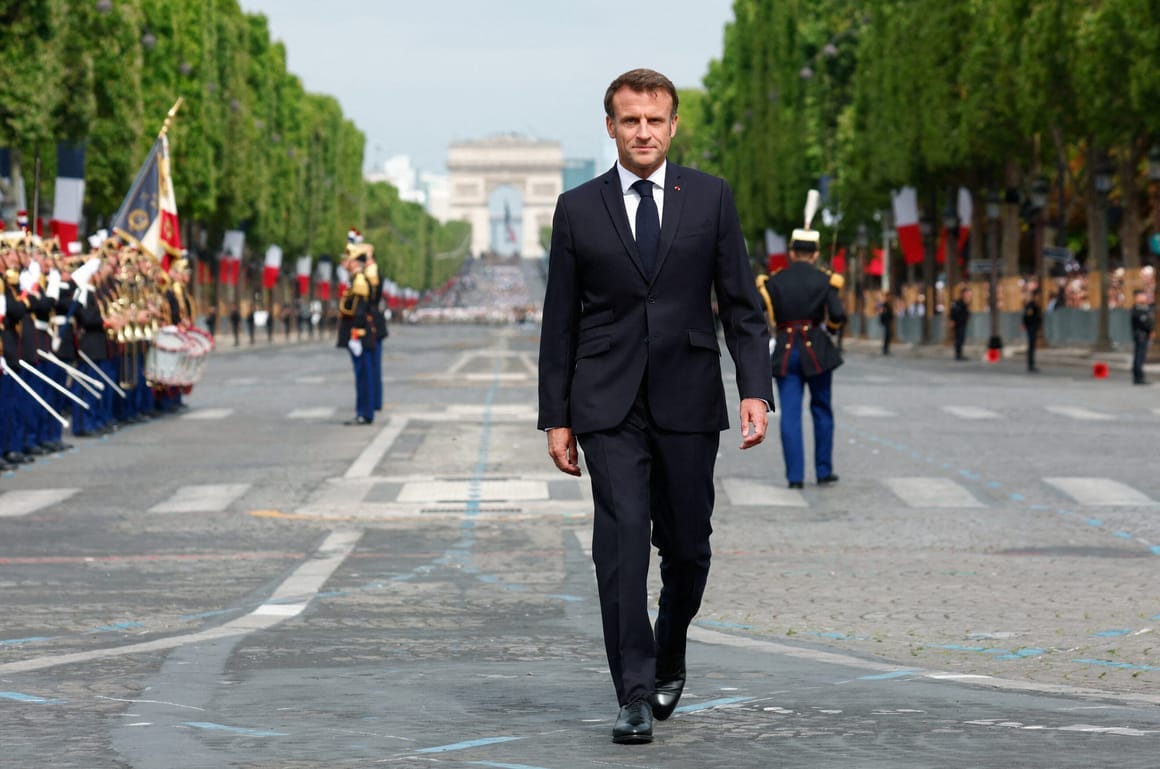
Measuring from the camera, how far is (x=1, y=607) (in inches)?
455

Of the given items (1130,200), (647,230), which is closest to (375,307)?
(647,230)

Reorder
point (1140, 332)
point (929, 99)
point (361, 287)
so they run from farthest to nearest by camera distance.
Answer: point (929, 99)
point (1140, 332)
point (361, 287)

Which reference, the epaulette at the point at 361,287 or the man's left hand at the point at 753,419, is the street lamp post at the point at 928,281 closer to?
the epaulette at the point at 361,287

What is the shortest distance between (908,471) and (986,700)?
1245 centimetres

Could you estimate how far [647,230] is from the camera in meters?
7.75

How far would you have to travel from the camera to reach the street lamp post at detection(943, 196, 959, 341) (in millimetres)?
67438

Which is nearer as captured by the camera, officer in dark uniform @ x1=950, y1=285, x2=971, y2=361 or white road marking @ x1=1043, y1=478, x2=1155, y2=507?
white road marking @ x1=1043, y1=478, x2=1155, y2=507

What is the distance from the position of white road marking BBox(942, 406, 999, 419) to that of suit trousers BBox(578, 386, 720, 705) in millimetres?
21951

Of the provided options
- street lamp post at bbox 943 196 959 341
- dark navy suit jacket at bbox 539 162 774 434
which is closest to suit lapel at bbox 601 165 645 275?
dark navy suit jacket at bbox 539 162 774 434

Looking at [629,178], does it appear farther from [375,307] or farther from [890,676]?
[375,307]

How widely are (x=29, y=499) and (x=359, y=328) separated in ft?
32.6

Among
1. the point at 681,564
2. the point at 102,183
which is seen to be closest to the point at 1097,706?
the point at 681,564

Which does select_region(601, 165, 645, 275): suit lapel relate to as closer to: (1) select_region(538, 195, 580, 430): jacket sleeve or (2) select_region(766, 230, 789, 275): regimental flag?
(1) select_region(538, 195, 580, 430): jacket sleeve

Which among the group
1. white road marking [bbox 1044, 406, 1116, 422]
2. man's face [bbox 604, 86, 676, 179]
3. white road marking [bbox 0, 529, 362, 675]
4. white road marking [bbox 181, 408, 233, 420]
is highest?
man's face [bbox 604, 86, 676, 179]
